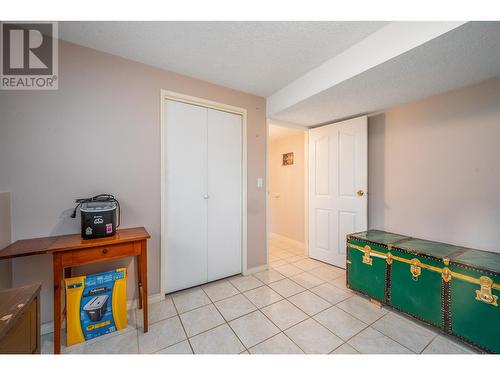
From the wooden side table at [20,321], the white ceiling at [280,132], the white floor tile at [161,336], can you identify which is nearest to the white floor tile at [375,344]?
the white floor tile at [161,336]

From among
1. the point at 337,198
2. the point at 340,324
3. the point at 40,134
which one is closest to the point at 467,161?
the point at 337,198

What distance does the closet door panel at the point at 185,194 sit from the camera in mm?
2082

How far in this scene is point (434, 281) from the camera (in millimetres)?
1556

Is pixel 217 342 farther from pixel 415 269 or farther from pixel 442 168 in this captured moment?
pixel 442 168

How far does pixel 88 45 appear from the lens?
1667 millimetres

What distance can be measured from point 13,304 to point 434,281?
2.56 metres

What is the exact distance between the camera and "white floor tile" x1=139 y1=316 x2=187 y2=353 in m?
1.42

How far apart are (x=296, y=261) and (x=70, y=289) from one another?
2619 millimetres

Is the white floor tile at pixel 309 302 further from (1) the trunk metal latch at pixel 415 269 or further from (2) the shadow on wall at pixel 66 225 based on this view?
(2) the shadow on wall at pixel 66 225

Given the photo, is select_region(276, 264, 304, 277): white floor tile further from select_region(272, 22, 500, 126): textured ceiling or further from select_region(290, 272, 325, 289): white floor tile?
select_region(272, 22, 500, 126): textured ceiling

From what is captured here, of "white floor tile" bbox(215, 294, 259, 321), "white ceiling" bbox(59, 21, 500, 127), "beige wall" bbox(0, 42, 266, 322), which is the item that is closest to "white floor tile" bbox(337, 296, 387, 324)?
"white floor tile" bbox(215, 294, 259, 321)

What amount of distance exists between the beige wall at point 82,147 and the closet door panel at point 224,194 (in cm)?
52
